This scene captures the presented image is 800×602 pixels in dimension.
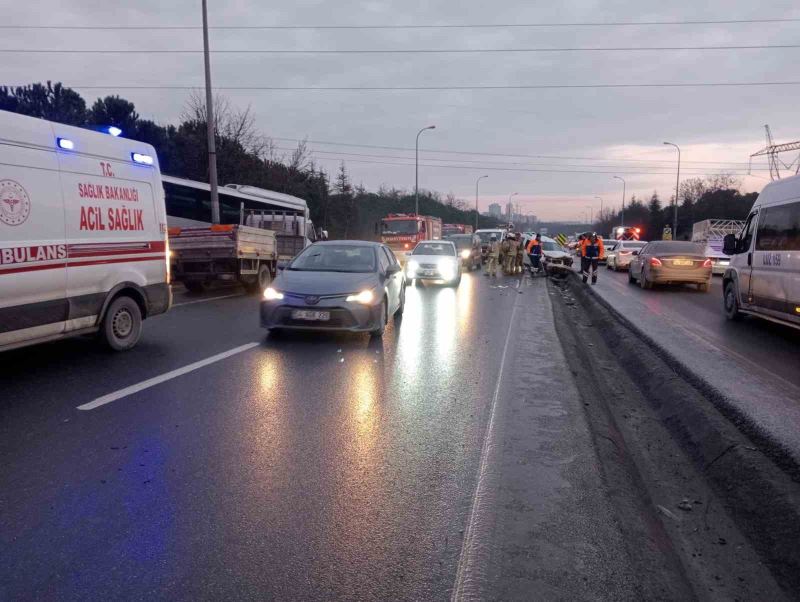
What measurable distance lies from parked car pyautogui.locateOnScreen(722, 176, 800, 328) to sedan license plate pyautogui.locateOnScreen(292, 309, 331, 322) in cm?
690

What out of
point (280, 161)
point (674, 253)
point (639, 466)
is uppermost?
point (280, 161)

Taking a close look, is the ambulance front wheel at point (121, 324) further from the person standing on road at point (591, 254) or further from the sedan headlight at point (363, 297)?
the person standing on road at point (591, 254)

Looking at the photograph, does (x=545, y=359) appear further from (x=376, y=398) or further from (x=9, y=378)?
(x=9, y=378)

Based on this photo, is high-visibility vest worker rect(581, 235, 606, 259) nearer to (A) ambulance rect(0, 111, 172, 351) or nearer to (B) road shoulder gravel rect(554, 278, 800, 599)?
(B) road shoulder gravel rect(554, 278, 800, 599)

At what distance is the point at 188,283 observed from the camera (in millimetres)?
17250

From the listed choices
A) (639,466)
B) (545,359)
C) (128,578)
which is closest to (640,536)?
(639,466)

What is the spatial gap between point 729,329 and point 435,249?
11.2 metres

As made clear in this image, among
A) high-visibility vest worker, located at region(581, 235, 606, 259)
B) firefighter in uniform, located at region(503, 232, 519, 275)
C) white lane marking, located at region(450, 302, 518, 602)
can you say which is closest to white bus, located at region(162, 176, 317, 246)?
firefighter in uniform, located at region(503, 232, 519, 275)

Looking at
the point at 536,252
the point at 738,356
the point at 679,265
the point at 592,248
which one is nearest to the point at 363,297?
the point at 738,356

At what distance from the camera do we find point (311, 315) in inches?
350

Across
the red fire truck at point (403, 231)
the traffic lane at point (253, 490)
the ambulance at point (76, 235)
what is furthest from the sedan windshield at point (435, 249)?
the traffic lane at point (253, 490)

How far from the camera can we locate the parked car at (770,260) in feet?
31.5

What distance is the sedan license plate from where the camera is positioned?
8.87 metres

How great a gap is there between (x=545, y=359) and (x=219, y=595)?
634 centimetres
